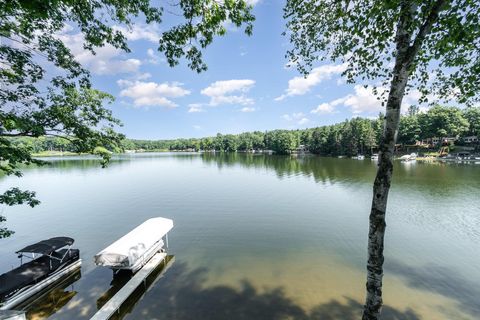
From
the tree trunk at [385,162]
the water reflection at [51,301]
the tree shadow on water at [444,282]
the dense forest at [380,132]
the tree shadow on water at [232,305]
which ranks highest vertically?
the dense forest at [380,132]

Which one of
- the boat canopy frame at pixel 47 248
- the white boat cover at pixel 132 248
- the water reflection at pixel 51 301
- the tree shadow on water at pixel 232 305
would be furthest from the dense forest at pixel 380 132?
the tree shadow on water at pixel 232 305

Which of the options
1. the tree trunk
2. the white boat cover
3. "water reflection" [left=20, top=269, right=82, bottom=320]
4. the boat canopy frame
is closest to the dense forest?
the boat canopy frame

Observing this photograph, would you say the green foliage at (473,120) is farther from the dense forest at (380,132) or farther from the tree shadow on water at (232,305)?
the tree shadow on water at (232,305)

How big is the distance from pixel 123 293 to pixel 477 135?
12670 cm

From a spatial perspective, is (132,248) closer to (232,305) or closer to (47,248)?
(47,248)

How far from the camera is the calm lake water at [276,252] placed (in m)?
10.6

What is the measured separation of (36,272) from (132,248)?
4.77m

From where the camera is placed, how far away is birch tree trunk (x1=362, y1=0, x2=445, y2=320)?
4.48m

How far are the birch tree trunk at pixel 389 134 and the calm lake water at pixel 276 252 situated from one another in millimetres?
5752

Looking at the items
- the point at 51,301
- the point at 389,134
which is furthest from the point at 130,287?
the point at 389,134

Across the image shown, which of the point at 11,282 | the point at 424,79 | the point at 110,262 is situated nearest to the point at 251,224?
the point at 110,262

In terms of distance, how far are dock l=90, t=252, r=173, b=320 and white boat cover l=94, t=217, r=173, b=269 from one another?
57 cm

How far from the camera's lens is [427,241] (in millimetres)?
16938

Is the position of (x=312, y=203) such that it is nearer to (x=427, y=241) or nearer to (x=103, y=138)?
(x=427, y=241)
